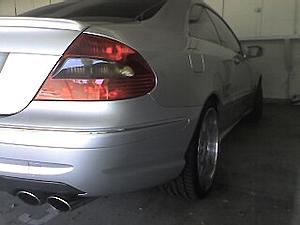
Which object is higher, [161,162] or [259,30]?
[259,30]

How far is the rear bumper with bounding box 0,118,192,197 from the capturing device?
6.94 ft

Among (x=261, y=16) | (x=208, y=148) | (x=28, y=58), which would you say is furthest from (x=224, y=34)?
(x=261, y=16)

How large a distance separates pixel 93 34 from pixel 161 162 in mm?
819

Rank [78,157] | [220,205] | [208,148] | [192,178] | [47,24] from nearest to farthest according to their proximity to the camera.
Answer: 1. [78,157]
2. [47,24]
3. [192,178]
4. [220,205]
5. [208,148]

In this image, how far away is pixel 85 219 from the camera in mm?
2924

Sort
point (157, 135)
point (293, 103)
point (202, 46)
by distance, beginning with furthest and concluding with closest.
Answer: point (293, 103), point (202, 46), point (157, 135)

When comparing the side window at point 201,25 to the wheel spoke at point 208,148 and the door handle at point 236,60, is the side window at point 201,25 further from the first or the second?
the wheel spoke at point 208,148

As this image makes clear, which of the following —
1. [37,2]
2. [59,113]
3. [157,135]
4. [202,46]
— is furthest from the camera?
[37,2]

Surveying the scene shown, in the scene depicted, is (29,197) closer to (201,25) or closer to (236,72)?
(201,25)

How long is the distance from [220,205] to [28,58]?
1.72 meters

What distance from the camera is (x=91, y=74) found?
2.20 m

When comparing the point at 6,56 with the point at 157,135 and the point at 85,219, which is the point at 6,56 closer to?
the point at 157,135

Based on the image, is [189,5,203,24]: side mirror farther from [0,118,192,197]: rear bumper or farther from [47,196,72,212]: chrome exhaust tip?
[47,196,72,212]: chrome exhaust tip

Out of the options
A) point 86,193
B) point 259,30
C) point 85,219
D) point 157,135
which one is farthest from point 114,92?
point 259,30
